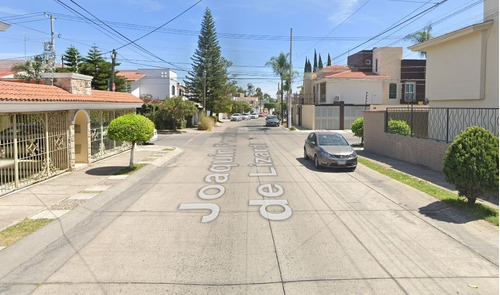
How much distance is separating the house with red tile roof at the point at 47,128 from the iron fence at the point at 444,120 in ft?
42.6

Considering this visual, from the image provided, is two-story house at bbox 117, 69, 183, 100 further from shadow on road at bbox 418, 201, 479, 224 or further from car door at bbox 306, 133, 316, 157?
shadow on road at bbox 418, 201, 479, 224

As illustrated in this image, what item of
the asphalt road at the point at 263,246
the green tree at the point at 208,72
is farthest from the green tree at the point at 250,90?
the asphalt road at the point at 263,246

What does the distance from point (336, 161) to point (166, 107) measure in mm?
28392

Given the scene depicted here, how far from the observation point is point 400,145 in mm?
17469

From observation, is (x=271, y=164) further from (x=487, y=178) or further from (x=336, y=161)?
(x=487, y=178)

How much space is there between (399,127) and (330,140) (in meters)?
4.32

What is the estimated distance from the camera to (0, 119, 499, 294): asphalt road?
525cm

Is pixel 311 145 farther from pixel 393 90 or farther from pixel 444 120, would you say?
pixel 393 90

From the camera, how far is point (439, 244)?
22.2 ft

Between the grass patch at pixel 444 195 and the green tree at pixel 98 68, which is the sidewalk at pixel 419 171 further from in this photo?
the green tree at pixel 98 68

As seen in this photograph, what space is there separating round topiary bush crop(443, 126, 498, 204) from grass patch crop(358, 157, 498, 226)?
275 millimetres

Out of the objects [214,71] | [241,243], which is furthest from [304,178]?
[214,71]

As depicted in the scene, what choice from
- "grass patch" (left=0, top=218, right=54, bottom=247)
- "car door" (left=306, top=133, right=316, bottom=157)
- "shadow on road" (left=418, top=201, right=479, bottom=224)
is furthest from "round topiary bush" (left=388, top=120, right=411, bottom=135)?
"grass patch" (left=0, top=218, right=54, bottom=247)

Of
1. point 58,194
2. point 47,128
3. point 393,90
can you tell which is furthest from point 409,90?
point 58,194
